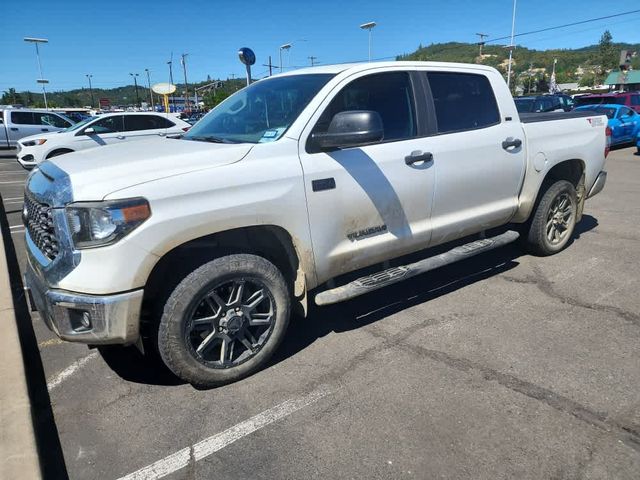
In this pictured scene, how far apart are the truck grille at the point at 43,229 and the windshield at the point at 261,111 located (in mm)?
1228

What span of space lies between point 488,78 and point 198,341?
3508 millimetres

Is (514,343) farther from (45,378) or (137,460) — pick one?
(45,378)

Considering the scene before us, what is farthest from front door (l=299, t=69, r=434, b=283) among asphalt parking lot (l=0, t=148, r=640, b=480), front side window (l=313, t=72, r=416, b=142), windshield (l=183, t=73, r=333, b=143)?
asphalt parking lot (l=0, t=148, r=640, b=480)

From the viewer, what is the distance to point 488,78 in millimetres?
4480

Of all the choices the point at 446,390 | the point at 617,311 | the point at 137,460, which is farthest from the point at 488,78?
the point at 137,460

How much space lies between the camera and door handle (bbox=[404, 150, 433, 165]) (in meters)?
3.58

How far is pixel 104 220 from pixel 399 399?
6.48 feet

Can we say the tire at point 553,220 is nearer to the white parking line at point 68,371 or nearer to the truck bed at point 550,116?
the truck bed at point 550,116

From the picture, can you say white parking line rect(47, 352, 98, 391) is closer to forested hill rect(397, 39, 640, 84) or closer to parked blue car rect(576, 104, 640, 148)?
parked blue car rect(576, 104, 640, 148)

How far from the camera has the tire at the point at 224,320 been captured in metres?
2.79

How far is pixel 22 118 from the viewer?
19.3 meters

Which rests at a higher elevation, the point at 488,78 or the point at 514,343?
the point at 488,78

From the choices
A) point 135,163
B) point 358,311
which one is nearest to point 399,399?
point 358,311

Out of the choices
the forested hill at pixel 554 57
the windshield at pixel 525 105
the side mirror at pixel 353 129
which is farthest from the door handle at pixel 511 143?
the forested hill at pixel 554 57
